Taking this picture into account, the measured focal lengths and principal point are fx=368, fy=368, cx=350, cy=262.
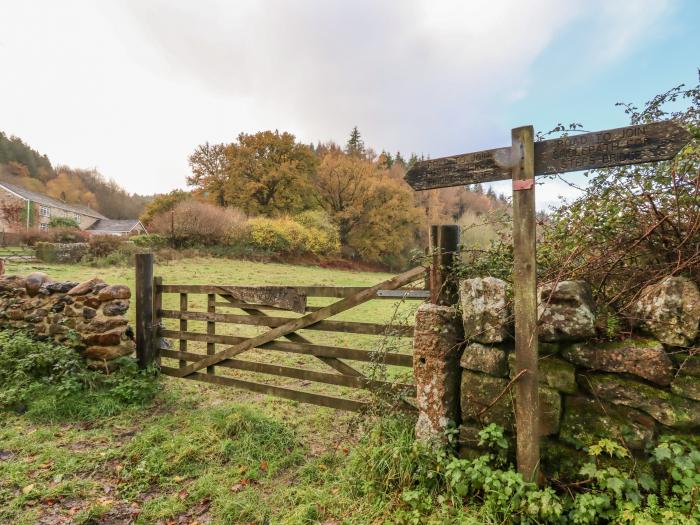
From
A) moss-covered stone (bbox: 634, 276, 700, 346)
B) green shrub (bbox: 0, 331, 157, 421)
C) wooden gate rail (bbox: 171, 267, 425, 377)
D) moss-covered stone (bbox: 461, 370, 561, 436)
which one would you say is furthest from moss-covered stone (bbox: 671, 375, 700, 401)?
green shrub (bbox: 0, 331, 157, 421)

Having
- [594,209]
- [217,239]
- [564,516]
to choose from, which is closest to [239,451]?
[564,516]

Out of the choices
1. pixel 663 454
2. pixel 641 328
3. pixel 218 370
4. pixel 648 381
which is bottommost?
pixel 218 370

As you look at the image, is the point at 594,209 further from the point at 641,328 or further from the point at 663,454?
the point at 663,454

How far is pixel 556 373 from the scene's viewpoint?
2461mm

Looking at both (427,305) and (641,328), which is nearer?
(641,328)

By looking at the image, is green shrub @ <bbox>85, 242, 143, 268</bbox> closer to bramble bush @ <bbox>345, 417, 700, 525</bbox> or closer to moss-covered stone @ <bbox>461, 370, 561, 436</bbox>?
bramble bush @ <bbox>345, 417, 700, 525</bbox>

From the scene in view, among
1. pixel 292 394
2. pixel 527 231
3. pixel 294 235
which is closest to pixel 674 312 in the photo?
pixel 527 231

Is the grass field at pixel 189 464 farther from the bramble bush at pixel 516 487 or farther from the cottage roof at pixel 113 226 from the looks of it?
the cottage roof at pixel 113 226

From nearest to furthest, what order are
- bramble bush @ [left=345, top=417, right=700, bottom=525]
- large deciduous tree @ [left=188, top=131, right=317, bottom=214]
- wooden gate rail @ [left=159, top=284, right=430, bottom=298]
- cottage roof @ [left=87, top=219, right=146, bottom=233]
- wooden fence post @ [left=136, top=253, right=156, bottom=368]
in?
bramble bush @ [left=345, top=417, right=700, bottom=525] < wooden gate rail @ [left=159, top=284, right=430, bottom=298] < wooden fence post @ [left=136, top=253, right=156, bottom=368] < large deciduous tree @ [left=188, top=131, right=317, bottom=214] < cottage roof @ [left=87, top=219, right=146, bottom=233]

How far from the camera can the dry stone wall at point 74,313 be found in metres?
4.90

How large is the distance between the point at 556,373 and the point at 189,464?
3.14 meters

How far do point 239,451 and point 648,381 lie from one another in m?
3.30

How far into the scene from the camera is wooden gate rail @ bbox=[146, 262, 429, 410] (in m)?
3.30

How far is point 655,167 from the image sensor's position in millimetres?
2916
